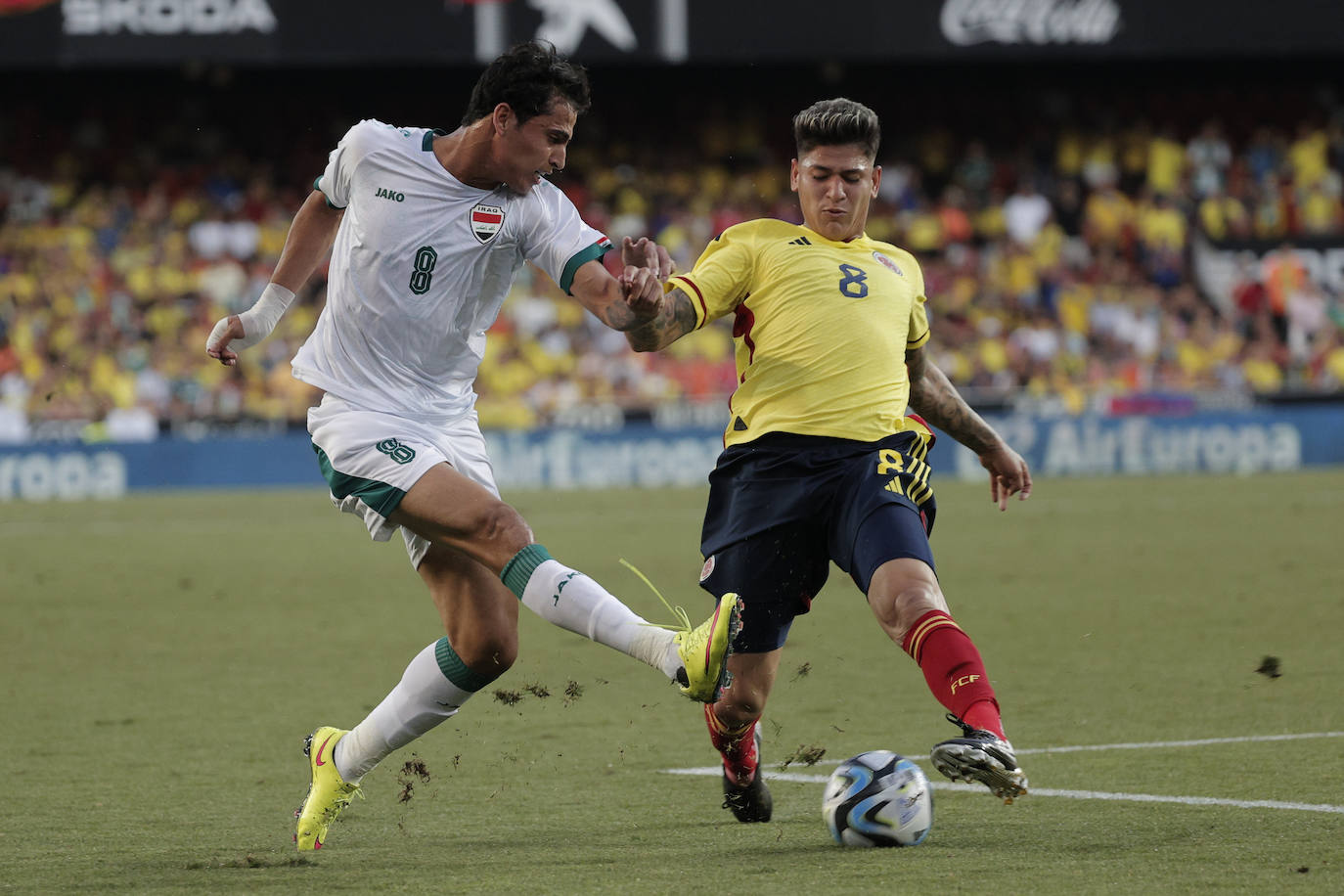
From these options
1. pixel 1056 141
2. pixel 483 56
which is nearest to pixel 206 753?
pixel 483 56

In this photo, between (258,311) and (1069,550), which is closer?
(258,311)

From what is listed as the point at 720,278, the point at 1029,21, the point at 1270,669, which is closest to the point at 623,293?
the point at 720,278

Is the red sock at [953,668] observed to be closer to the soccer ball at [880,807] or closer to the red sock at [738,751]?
the soccer ball at [880,807]

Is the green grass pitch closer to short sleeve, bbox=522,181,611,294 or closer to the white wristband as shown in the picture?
the white wristband

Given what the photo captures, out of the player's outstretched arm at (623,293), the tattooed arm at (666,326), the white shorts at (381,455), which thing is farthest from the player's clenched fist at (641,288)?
the white shorts at (381,455)

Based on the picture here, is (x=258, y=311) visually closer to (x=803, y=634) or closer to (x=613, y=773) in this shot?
(x=613, y=773)

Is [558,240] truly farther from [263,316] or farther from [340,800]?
[340,800]

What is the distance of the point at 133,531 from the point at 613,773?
12.1m

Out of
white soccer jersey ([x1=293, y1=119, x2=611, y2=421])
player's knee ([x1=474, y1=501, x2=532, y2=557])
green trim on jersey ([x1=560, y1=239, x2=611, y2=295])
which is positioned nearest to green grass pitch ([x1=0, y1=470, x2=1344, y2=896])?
player's knee ([x1=474, y1=501, x2=532, y2=557])

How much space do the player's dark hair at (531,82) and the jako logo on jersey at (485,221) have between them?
0.27m

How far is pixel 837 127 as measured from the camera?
5.23m

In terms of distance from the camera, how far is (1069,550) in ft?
46.9

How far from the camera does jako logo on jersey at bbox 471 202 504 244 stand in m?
5.15

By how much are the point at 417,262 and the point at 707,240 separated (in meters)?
21.0
